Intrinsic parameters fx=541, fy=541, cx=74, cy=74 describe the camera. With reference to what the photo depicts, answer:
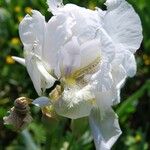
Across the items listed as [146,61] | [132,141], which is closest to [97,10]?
[132,141]

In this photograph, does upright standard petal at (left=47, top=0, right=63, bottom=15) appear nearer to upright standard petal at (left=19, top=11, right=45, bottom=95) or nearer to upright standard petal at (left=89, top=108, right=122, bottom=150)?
upright standard petal at (left=19, top=11, right=45, bottom=95)

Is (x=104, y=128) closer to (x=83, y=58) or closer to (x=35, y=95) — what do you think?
(x=83, y=58)

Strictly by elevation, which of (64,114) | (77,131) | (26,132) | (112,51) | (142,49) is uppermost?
(112,51)

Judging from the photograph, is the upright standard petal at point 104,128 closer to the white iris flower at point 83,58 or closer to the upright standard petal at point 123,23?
the white iris flower at point 83,58

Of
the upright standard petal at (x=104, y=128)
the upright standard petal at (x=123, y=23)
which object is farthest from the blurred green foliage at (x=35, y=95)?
the upright standard petal at (x=123, y=23)

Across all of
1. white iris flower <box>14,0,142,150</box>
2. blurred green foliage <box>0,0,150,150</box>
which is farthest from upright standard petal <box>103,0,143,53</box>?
blurred green foliage <box>0,0,150,150</box>

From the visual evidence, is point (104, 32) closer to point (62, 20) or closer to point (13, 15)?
point (62, 20)

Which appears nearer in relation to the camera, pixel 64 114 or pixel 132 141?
pixel 64 114
